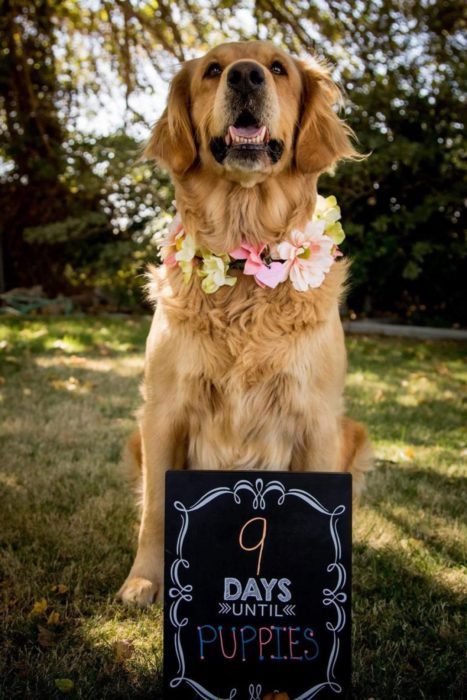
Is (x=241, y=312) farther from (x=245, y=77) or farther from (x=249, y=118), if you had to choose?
(x=245, y=77)

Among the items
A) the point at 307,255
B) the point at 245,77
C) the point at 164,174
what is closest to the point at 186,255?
the point at 307,255

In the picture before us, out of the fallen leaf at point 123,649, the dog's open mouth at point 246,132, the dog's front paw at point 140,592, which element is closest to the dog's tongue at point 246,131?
the dog's open mouth at point 246,132

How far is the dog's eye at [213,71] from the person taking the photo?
2496 millimetres

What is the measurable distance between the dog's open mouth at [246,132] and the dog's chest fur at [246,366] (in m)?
0.49

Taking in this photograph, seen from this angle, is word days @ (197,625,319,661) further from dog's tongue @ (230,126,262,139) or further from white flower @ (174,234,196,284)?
dog's tongue @ (230,126,262,139)

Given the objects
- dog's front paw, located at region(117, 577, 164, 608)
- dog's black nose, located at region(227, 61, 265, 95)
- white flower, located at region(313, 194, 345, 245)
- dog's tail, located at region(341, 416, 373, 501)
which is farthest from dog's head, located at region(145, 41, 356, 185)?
dog's front paw, located at region(117, 577, 164, 608)

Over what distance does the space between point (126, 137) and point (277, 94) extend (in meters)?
6.87

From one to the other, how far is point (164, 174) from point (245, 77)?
7.06 m

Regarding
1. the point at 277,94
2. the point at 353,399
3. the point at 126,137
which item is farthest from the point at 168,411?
the point at 126,137

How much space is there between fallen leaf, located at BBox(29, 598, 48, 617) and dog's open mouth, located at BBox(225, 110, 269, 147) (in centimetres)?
168

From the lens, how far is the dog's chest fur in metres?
2.24

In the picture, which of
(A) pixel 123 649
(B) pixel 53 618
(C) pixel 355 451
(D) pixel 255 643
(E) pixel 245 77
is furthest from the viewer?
(C) pixel 355 451

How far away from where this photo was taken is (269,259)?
2373mm

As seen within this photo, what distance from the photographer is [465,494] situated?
10.5 ft
